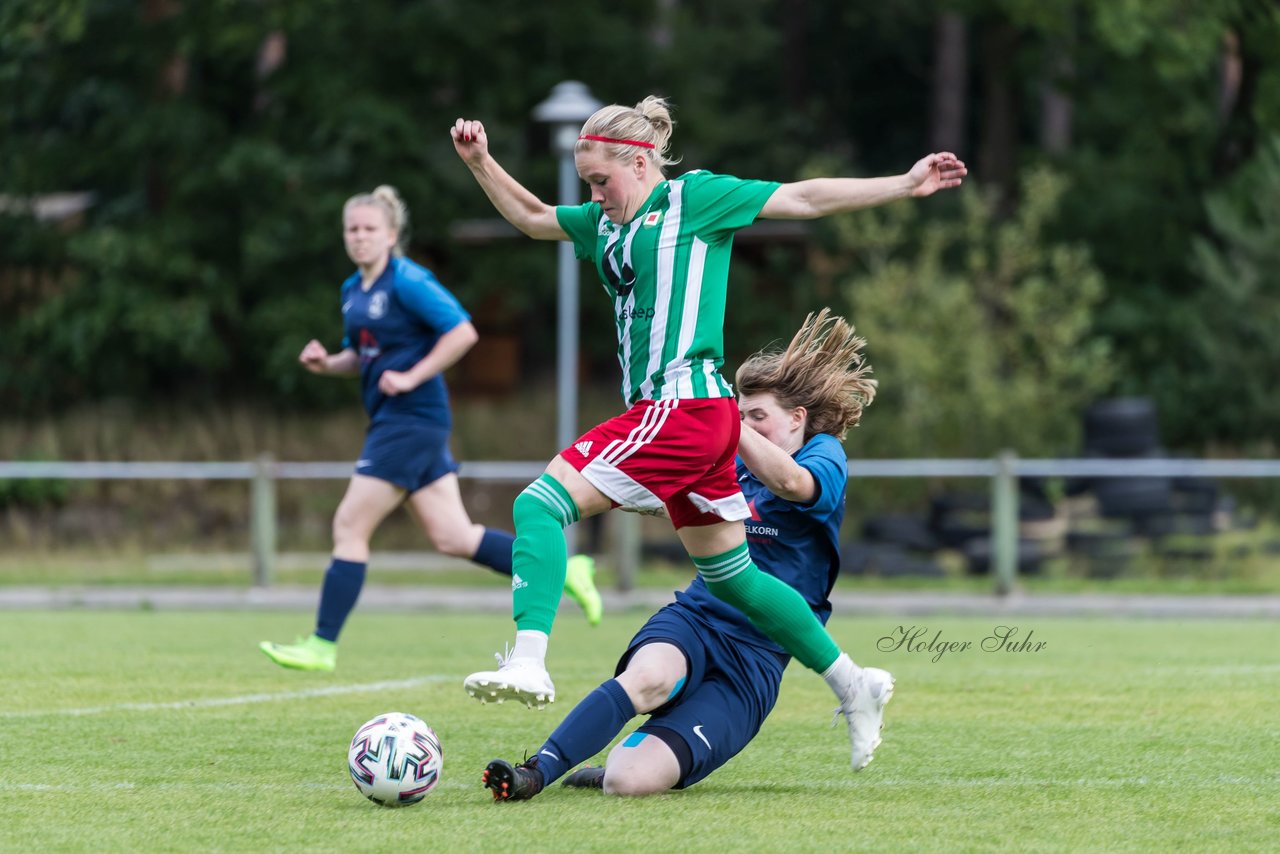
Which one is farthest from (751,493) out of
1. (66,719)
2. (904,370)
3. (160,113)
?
(160,113)

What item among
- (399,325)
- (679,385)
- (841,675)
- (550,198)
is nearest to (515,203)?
(679,385)

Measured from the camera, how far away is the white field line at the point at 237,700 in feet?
21.1

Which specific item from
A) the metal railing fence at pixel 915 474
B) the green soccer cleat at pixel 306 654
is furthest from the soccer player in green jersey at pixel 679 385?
the metal railing fence at pixel 915 474

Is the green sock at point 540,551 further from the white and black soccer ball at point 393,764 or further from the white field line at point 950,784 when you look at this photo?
the white field line at point 950,784

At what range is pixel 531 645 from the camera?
4547 millimetres

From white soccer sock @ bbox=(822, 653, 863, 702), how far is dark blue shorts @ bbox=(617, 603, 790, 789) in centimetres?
16

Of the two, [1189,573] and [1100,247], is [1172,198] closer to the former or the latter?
[1100,247]

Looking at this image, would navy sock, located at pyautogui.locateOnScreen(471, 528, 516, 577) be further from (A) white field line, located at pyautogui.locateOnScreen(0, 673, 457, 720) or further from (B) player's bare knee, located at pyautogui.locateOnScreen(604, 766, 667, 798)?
(B) player's bare knee, located at pyautogui.locateOnScreen(604, 766, 667, 798)

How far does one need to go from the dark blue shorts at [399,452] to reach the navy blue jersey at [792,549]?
2.96 meters

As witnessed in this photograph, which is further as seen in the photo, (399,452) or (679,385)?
(399,452)

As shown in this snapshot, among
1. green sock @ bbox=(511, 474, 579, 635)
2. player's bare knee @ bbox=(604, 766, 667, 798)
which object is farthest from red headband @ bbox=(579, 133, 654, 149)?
player's bare knee @ bbox=(604, 766, 667, 798)

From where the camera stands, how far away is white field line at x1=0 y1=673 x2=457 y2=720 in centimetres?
642

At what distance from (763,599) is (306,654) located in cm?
348

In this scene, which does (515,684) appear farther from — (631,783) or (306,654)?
(306,654)
